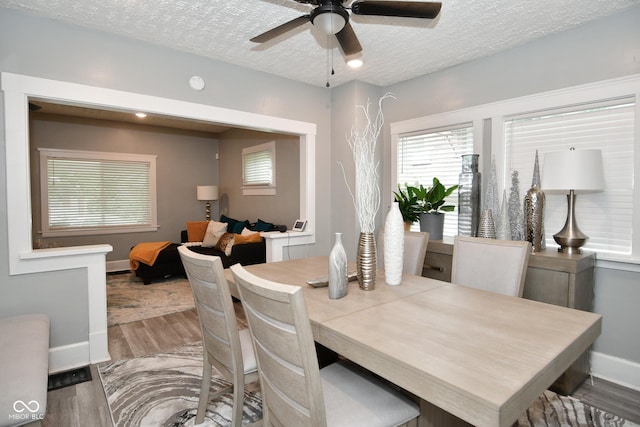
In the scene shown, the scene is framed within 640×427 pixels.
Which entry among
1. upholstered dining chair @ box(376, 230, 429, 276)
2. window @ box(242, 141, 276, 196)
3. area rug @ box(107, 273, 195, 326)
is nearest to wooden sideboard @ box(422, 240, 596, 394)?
upholstered dining chair @ box(376, 230, 429, 276)

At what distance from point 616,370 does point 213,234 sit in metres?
5.19

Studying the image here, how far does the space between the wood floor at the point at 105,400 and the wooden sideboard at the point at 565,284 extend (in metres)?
0.14

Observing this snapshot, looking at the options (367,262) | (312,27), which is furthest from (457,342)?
(312,27)

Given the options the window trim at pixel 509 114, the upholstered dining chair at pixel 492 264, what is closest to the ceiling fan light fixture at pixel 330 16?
the upholstered dining chair at pixel 492 264

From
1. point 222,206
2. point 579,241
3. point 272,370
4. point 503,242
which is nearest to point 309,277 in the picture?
point 272,370

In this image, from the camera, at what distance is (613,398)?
2.31m

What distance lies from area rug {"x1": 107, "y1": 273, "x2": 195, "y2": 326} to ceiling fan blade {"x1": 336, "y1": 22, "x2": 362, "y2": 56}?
3375 millimetres

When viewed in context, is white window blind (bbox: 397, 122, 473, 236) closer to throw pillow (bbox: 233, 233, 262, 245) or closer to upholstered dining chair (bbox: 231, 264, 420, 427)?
throw pillow (bbox: 233, 233, 262, 245)

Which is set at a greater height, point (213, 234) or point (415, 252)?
point (415, 252)

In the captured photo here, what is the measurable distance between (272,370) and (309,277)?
94 centimetres

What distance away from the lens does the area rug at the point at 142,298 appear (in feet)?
12.9

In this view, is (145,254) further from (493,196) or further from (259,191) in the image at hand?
(493,196)

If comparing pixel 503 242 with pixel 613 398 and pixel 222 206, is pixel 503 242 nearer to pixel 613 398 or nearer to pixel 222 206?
pixel 613 398

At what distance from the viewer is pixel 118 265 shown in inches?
243
